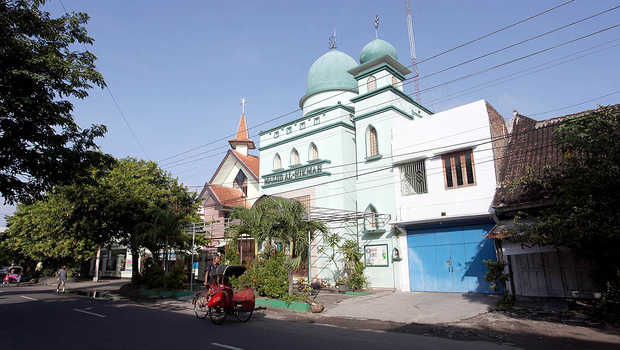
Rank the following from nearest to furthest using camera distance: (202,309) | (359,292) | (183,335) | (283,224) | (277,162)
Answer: (183,335), (202,309), (283,224), (359,292), (277,162)

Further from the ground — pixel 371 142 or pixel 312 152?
pixel 312 152

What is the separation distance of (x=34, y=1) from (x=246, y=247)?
19.0 meters

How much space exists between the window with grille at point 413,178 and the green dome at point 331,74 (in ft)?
32.9

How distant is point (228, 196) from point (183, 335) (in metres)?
20.0

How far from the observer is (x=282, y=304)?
43.7 feet

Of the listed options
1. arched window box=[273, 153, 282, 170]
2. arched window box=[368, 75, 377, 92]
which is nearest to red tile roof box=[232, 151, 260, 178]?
arched window box=[273, 153, 282, 170]

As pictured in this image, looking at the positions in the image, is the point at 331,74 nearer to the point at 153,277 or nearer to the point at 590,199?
the point at 153,277

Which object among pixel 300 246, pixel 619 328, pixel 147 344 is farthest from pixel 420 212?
pixel 147 344

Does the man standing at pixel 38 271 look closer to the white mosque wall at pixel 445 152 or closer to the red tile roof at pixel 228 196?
the red tile roof at pixel 228 196

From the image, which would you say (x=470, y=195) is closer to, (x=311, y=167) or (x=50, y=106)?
(x=311, y=167)

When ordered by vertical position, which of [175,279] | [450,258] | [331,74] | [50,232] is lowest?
[175,279]

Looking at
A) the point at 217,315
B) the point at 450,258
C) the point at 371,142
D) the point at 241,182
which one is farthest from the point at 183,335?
the point at 241,182

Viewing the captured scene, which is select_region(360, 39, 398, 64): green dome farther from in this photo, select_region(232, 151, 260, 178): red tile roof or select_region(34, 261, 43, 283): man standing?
select_region(34, 261, 43, 283): man standing

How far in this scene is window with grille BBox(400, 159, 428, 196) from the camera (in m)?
17.4
